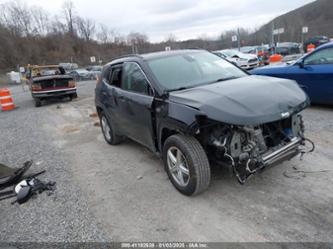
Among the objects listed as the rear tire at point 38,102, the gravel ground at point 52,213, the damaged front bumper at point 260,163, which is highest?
the damaged front bumper at point 260,163

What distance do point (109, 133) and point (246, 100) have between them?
11.2ft

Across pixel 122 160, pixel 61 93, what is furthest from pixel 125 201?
pixel 61 93

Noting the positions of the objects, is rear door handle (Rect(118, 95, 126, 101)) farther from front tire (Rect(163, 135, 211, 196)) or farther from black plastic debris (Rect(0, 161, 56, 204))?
black plastic debris (Rect(0, 161, 56, 204))

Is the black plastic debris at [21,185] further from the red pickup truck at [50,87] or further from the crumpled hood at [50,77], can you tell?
the crumpled hood at [50,77]

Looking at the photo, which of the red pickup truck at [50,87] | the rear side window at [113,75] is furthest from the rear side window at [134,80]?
the red pickup truck at [50,87]

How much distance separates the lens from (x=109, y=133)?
5570 millimetres

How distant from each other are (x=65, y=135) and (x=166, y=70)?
13.7 ft

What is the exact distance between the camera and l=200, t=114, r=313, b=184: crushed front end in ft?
9.42

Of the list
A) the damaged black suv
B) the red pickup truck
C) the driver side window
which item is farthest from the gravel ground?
the red pickup truck

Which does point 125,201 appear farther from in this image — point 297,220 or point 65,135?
point 65,135

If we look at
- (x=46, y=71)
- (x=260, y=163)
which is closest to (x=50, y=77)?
(x=46, y=71)

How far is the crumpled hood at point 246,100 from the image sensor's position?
2.73 metres

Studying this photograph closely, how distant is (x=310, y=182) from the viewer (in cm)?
333

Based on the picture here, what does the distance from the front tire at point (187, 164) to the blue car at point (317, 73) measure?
4022 millimetres
